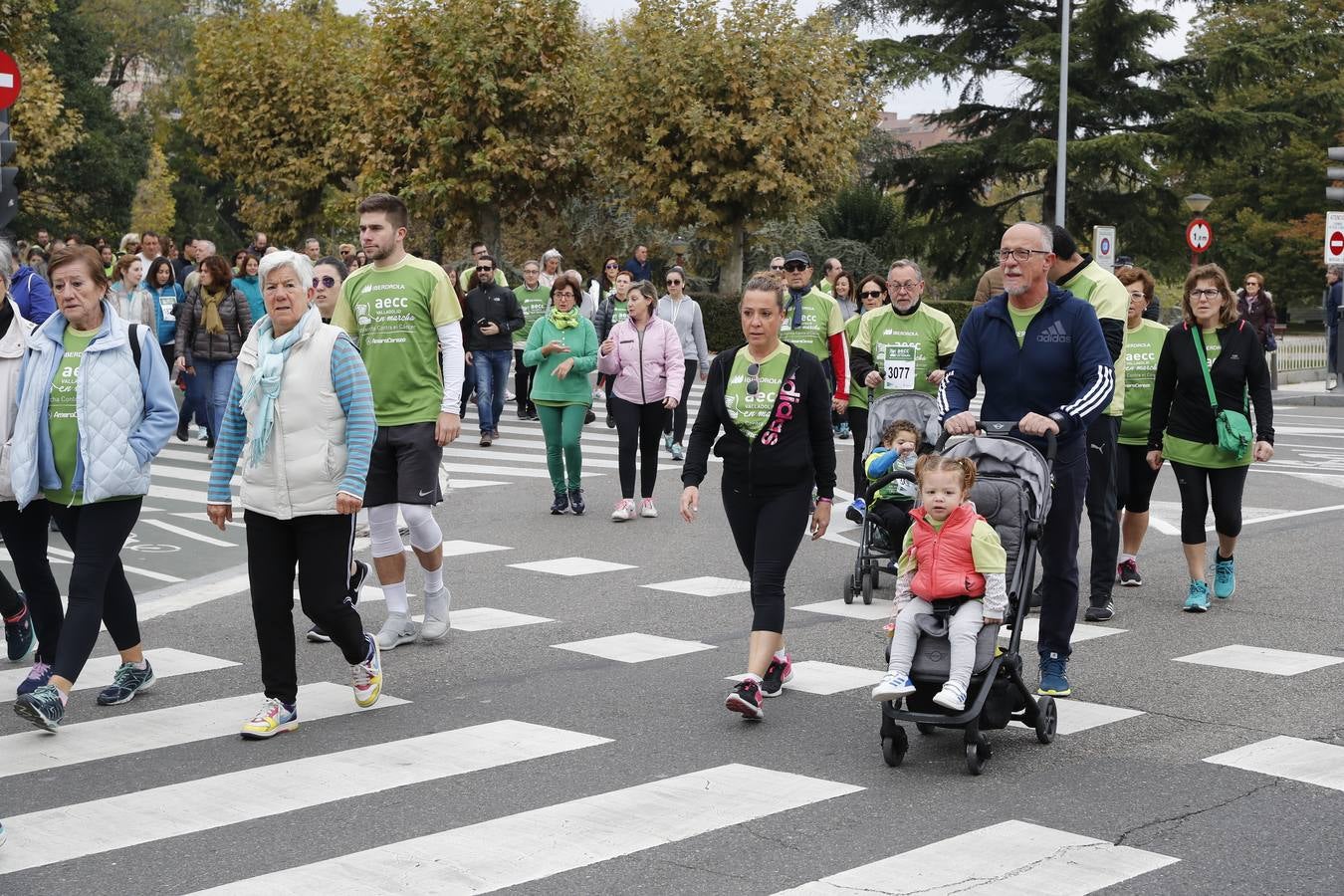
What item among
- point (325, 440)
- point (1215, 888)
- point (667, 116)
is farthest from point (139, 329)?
point (667, 116)

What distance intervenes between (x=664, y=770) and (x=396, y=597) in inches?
106

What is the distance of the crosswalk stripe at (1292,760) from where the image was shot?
235 inches

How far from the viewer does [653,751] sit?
632 centimetres

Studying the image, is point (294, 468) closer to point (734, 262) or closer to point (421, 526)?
point (421, 526)

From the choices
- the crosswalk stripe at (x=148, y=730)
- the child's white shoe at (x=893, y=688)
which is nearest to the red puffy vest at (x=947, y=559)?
the child's white shoe at (x=893, y=688)

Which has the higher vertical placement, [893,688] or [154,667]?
[893,688]

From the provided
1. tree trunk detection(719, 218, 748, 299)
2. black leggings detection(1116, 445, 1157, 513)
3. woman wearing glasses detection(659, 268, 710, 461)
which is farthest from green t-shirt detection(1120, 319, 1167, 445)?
tree trunk detection(719, 218, 748, 299)

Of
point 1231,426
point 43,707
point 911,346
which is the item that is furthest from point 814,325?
point 43,707

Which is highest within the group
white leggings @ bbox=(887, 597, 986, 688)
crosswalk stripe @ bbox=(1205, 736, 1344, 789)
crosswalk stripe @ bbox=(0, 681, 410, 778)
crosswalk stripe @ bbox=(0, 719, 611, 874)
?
white leggings @ bbox=(887, 597, 986, 688)

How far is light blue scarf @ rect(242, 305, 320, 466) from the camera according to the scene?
6.66 meters

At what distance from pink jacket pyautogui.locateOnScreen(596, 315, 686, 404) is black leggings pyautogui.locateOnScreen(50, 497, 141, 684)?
6.76 metres

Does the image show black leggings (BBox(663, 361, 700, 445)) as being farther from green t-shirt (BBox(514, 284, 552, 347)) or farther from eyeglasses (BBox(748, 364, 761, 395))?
eyeglasses (BBox(748, 364, 761, 395))

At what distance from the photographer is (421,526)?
27.0 ft

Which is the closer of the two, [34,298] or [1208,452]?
[1208,452]
